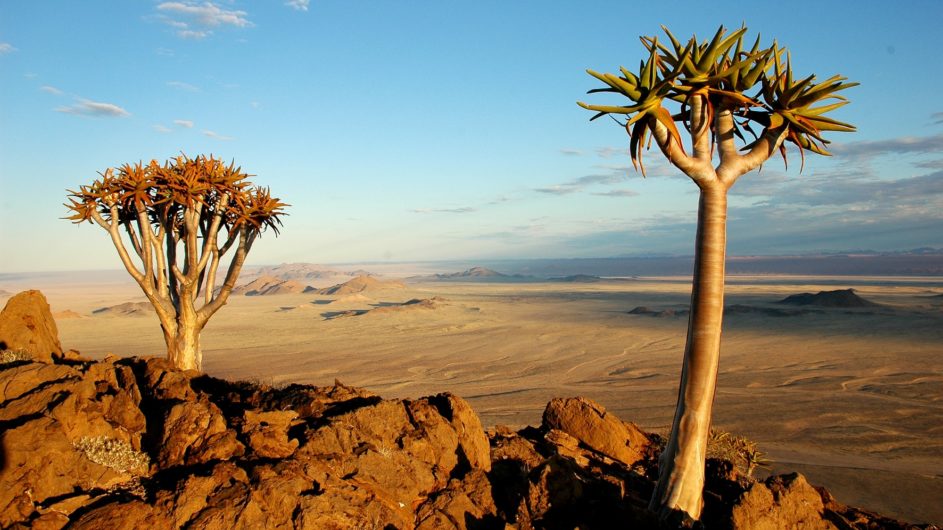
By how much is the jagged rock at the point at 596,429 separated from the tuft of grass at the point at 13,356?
→ 7.38m

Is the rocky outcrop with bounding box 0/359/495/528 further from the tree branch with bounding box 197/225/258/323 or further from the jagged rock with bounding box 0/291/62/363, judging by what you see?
the tree branch with bounding box 197/225/258/323

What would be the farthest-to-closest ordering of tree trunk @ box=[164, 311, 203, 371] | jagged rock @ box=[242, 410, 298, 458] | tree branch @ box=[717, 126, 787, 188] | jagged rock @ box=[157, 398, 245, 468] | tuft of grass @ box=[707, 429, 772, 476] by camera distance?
1. tree trunk @ box=[164, 311, 203, 371]
2. tuft of grass @ box=[707, 429, 772, 476]
3. tree branch @ box=[717, 126, 787, 188]
4. jagged rock @ box=[242, 410, 298, 458]
5. jagged rock @ box=[157, 398, 245, 468]

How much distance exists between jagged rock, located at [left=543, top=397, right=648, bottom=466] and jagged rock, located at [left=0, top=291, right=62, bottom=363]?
7710mm

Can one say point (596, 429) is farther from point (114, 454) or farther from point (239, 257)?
point (239, 257)

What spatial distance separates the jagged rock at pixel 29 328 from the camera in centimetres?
953

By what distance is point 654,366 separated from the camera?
80.7 ft

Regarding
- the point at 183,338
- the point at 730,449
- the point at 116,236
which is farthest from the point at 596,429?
the point at 116,236

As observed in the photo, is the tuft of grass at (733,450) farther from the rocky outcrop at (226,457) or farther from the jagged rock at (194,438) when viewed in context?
the jagged rock at (194,438)

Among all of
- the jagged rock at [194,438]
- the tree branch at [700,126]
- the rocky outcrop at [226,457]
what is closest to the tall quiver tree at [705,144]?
the tree branch at [700,126]

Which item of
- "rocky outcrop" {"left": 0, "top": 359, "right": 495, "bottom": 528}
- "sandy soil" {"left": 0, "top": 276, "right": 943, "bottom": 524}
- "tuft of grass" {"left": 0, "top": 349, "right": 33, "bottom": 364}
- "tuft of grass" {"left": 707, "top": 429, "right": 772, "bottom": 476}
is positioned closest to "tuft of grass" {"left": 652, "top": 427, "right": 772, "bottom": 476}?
"tuft of grass" {"left": 707, "top": 429, "right": 772, "bottom": 476}

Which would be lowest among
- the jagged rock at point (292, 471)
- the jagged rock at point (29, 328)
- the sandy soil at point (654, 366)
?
the sandy soil at point (654, 366)

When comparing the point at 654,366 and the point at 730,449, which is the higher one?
the point at 730,449

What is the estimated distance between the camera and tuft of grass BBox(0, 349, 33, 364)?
840 centimetres

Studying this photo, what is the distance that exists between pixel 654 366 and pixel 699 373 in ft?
64.0
